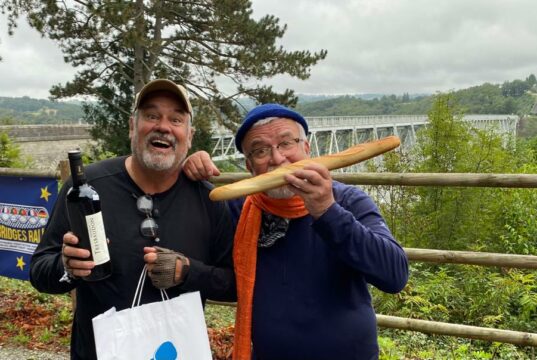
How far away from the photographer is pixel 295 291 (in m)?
1.75

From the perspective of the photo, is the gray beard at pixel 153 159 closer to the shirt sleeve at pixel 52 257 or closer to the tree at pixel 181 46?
the shirt sleeve at pixel 52 257

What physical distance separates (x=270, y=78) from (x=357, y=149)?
52.7ft

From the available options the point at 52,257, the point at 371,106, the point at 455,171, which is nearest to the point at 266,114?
the point at 52,257

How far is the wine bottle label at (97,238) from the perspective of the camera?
5.23 feet

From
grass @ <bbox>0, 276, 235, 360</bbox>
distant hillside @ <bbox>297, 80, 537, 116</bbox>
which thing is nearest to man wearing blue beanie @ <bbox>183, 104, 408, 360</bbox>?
grass @ <bbox>0, 276, 235, 360</bbox>

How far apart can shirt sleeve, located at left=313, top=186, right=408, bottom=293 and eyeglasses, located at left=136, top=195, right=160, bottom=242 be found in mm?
683

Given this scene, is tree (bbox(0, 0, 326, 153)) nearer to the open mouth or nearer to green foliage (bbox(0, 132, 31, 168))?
green foliage (bbox(0, 132, 31, 168))

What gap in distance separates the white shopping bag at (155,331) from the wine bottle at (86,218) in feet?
0.61

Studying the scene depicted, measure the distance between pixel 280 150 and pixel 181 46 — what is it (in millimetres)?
16511

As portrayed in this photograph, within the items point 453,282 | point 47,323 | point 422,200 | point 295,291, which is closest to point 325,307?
point 295,291

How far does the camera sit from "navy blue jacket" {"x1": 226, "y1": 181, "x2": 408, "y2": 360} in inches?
67.9

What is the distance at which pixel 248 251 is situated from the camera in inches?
71.8

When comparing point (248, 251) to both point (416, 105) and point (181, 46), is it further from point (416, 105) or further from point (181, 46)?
point (416, 105)

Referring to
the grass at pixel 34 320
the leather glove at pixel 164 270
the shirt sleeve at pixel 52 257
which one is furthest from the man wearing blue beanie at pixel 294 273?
the grass at pixel 34 320
